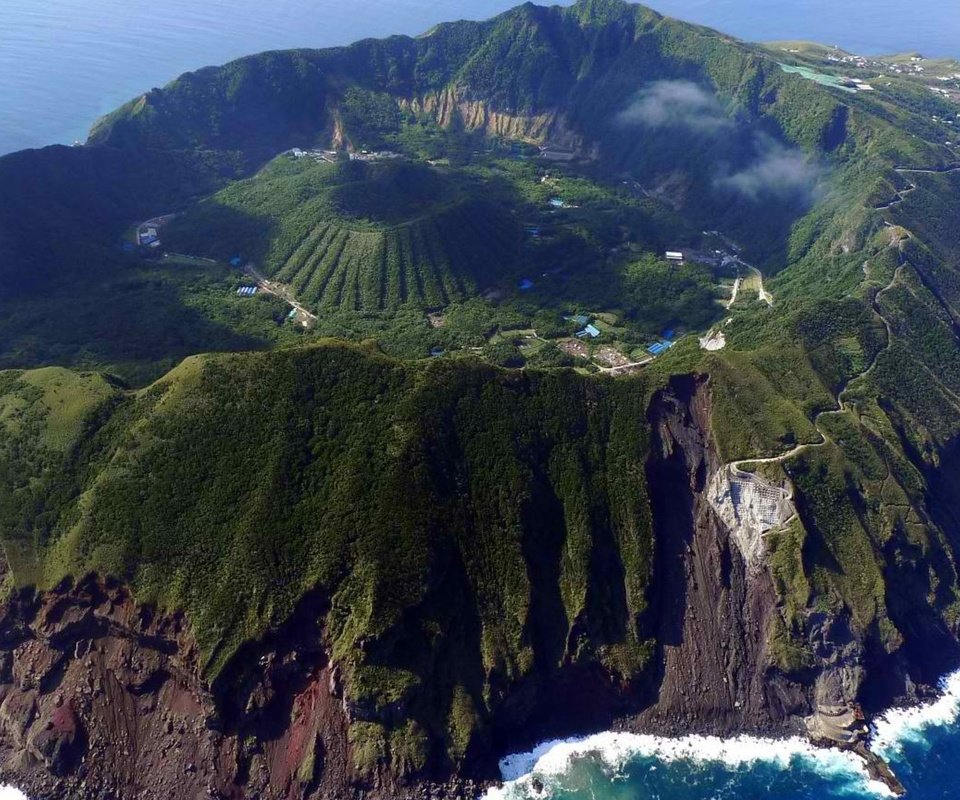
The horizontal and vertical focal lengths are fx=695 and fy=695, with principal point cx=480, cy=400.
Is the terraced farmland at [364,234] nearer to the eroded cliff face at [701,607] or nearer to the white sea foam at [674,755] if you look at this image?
the eroded cliff face at [701,607]

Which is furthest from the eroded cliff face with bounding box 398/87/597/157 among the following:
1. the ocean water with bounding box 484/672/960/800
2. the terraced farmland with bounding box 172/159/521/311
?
the ocean water with bounding box 484/672/960/800

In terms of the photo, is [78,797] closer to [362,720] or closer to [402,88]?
[362,720]

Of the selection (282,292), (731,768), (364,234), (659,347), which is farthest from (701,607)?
(364,234)

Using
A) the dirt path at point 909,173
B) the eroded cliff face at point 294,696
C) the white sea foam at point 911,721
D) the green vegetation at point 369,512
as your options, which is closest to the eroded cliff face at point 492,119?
the dirt path at point 909,173

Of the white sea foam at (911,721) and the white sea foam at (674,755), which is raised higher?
the white sea foam at (911,721)

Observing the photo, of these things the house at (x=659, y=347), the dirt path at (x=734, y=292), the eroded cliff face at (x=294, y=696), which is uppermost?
the dirt path at (x=734, y=292)

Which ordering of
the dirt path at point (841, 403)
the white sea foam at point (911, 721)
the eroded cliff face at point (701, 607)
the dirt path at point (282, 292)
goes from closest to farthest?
the white sea foam at point (911, 721) < the eroded cliff face at point (701, 607) < the dirt path at point (841, 403) < the dirt path at point (282, 292)
